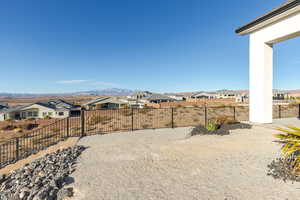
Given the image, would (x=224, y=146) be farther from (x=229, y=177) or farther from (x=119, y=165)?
(x=119, y=165)

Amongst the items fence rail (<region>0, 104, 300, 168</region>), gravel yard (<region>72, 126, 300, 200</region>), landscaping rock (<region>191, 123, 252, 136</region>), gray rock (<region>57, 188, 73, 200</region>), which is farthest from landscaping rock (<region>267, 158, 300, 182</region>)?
fence rail (<region>0, 104, 300, 168</region>)

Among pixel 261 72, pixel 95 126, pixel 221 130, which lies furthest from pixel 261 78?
pixel 95 126

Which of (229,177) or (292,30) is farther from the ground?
(292,30)

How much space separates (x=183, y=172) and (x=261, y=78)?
20.7ft

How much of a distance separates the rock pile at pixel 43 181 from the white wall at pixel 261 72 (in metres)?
7.96

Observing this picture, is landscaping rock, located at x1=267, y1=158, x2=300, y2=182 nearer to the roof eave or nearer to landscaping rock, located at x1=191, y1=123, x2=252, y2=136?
landscaping rock, located at x1=191, y1=123, x2=252, y2=136

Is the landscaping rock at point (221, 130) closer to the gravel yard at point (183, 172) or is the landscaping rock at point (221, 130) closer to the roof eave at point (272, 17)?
the gravel yard at point (183, 172)

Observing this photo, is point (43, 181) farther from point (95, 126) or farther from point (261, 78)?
point (95, 126)

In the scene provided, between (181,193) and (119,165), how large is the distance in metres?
1.67

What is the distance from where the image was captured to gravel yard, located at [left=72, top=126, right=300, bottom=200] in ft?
7.73

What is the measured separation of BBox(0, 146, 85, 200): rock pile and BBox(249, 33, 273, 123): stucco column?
314 inches

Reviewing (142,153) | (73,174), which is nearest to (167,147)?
(142,153)

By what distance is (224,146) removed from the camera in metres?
4.41

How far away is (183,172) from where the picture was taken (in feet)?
9.94
